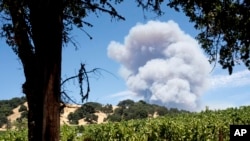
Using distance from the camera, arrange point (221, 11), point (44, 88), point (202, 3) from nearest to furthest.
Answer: point (44, 88)
point (202, 3)
point (221, 11)

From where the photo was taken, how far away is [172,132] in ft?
96.3

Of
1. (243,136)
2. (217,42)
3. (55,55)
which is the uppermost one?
(217,42)

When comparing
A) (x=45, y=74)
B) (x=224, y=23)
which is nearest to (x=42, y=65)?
(x=45, y=74)

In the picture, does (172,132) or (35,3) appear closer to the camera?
(35,3)

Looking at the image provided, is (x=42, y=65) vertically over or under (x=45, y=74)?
over

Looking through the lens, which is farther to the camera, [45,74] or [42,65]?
[42,65]

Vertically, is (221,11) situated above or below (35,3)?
above

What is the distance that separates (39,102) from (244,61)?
1262 centimetres

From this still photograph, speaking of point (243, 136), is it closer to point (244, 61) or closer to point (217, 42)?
point (217, 42)

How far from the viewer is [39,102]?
377 inches

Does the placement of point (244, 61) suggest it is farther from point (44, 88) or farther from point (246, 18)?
point (44, 88)

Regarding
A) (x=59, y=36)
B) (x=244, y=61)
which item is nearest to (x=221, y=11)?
(x=244, y=61)

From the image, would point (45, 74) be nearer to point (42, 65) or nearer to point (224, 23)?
point (42, 65)

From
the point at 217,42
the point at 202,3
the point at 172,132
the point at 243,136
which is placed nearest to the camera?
the point at 243,136
